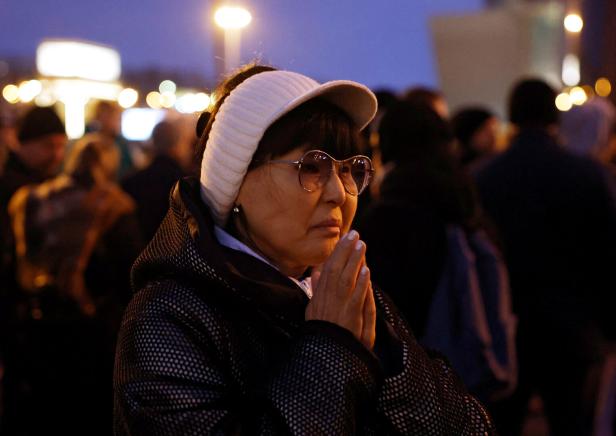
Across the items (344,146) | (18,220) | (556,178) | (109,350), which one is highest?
(344,146)

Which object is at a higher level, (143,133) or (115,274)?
(115,274)

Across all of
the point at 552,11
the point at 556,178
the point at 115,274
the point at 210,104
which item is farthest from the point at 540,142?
the point at 552,11

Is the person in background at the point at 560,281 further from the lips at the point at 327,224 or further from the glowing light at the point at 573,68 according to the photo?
the glowing light at the point at 573,68

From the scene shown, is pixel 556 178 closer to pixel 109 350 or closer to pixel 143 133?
pixel 109 350

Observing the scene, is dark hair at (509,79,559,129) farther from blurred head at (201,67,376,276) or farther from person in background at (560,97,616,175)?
blurred head at (201,67,376,276)

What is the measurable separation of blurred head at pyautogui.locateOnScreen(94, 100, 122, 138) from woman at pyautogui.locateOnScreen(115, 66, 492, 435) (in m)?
8.05

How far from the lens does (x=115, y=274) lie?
5.45 metres

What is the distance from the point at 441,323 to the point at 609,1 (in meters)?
85.3

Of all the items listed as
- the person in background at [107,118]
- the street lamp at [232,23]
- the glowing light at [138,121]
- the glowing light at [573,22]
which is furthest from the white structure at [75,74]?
the street lamp at [232,23]

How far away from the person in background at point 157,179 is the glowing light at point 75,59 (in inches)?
1557

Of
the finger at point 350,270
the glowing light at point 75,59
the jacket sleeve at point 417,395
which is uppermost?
the finger at point 350,270

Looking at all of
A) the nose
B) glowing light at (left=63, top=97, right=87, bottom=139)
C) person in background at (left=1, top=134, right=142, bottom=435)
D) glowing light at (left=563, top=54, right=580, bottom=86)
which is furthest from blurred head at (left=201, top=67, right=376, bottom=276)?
glowing light at (left=63, top=97, right=87, bottom=139)

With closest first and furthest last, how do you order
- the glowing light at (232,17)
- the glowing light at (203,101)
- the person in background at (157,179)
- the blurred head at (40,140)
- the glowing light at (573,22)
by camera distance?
the glowing light at (203,101)
the blurred head at (40,140)
the person in background at (157,179)
the glowing light at (232,17)
the glowing light at (573,22)

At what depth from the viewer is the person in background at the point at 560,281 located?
507 centimetres
